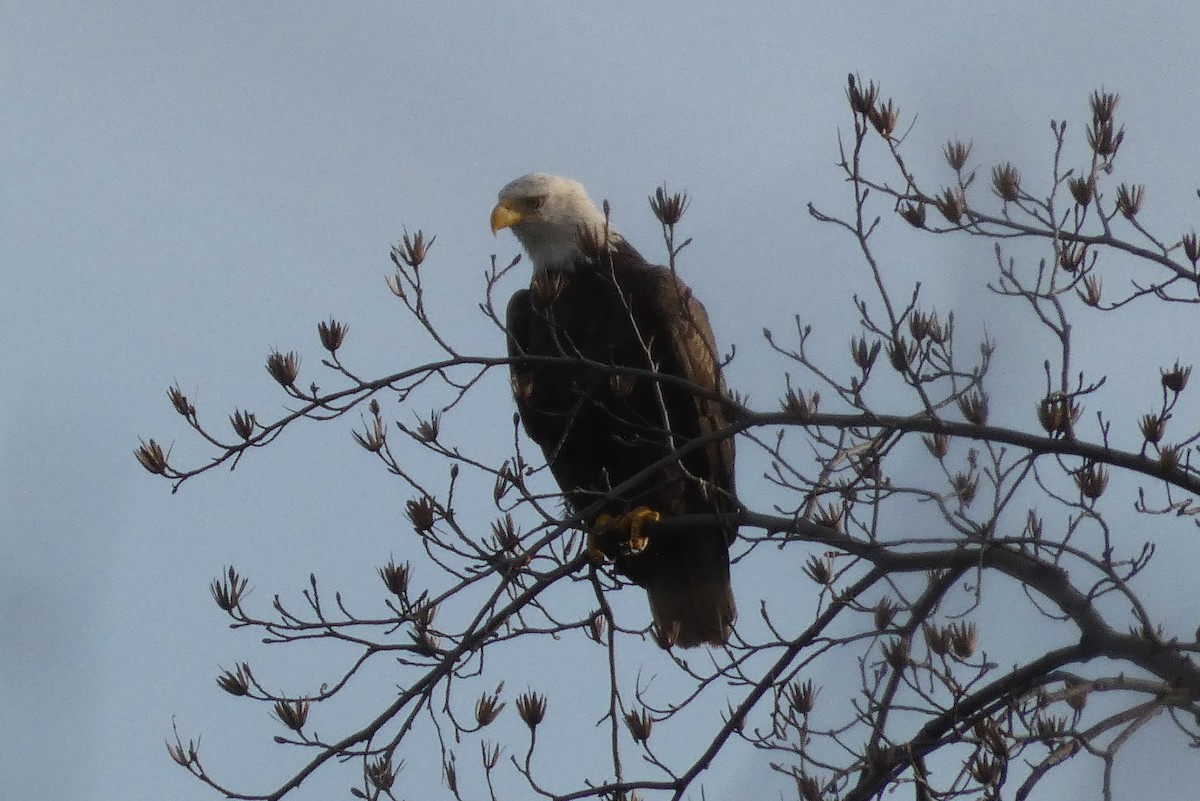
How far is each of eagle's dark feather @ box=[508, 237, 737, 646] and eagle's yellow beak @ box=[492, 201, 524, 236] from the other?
266 mm

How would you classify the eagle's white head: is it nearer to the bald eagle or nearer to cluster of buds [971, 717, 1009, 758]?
the bald eagle

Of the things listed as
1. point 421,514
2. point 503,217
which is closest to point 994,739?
point 421,514

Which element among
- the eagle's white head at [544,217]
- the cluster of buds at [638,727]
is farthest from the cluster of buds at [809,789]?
the eagle's white head at [544,217]

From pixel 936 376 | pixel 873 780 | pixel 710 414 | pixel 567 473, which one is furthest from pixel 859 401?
pixel 567 473

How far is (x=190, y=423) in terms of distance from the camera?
12.7 feet

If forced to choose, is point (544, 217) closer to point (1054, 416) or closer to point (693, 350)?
point (693, 350)

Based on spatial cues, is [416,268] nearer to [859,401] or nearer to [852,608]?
[859,401]

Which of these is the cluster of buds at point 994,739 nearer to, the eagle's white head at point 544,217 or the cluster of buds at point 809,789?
the cluster of buds at point 809,789

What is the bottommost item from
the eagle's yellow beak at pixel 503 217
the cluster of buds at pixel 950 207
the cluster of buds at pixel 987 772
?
the cluster of buds at pixel 987 772

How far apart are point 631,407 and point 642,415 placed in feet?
0.81

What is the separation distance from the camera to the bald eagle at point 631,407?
201 inches

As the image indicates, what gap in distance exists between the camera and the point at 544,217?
590cm

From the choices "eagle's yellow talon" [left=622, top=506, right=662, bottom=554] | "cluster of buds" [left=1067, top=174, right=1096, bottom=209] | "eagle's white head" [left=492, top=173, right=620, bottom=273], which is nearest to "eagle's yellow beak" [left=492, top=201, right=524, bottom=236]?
"eagle's white head" [left=492, top=173, right=620, bottom=273]

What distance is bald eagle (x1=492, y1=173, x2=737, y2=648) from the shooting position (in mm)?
5105
